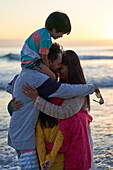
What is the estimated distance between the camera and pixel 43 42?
2355mm

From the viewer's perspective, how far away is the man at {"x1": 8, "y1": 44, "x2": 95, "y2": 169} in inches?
85.7

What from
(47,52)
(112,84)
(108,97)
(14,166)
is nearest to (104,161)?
(14,166)

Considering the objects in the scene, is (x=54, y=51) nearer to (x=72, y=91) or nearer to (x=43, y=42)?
(x=43, y=42)

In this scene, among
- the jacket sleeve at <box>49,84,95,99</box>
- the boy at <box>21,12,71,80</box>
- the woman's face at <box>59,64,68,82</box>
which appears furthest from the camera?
the woman's face at <box>59,64,68,82</box>

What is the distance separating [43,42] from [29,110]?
1.86 feet

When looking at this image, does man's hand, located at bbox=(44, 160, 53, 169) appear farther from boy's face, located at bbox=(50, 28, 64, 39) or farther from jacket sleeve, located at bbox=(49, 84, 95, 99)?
boy's face, located at bbox=(50, 28, 64, 39)

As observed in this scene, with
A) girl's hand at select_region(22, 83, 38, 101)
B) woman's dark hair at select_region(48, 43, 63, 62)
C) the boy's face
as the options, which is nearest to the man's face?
woman's dark hair at select_region(48, 43, 63, 62)

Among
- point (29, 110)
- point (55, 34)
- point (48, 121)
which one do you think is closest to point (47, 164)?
point (48, 121)

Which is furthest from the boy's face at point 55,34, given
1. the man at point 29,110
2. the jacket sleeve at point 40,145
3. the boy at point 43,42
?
the jacket sleeve at point 40,145

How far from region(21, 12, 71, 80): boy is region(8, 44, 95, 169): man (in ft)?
0.36

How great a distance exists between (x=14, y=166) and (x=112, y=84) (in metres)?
7.89

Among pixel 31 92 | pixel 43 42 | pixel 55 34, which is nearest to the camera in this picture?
pixel 31 92

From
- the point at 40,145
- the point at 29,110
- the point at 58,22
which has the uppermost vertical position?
the point at 58,22

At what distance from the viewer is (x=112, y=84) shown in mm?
11367
